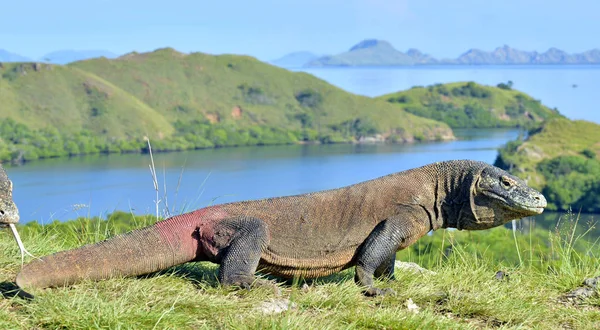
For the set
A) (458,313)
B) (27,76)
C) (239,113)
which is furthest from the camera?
(239,113)

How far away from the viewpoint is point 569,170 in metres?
111

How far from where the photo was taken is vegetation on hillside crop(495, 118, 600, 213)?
103250mm

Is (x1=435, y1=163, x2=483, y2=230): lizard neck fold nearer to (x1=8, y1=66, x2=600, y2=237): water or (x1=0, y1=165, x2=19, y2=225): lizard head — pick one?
(x1=0, y1=165, x2=19, y2=225): lizard head

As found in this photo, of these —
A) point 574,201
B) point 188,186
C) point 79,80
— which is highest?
point 79,80

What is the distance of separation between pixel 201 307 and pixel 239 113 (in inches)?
7649

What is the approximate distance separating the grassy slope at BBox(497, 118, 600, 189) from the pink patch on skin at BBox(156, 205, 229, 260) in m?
103

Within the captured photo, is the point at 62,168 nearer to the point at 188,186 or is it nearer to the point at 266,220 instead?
the point at 188,186

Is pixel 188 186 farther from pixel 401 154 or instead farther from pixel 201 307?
pixel 201 307

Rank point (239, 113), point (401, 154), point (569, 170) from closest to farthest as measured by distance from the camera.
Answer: point (569, 170) → point (401, 154) → point (239, 113)

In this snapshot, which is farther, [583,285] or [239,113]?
[239,113]

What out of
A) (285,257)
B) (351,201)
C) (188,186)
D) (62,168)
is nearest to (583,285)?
(351,201)

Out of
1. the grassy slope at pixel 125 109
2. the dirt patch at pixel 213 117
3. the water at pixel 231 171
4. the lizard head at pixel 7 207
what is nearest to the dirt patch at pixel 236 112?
the grassy slope at pixel 125 109

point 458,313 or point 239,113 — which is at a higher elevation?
point 458,313

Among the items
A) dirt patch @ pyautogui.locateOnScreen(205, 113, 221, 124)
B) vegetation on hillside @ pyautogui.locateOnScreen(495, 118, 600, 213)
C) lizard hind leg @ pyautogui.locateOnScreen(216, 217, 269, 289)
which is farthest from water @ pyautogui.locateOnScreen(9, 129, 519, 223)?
lizard hind leg @ pyautogui.locateOnScreen(216, 217, 269, 289)
